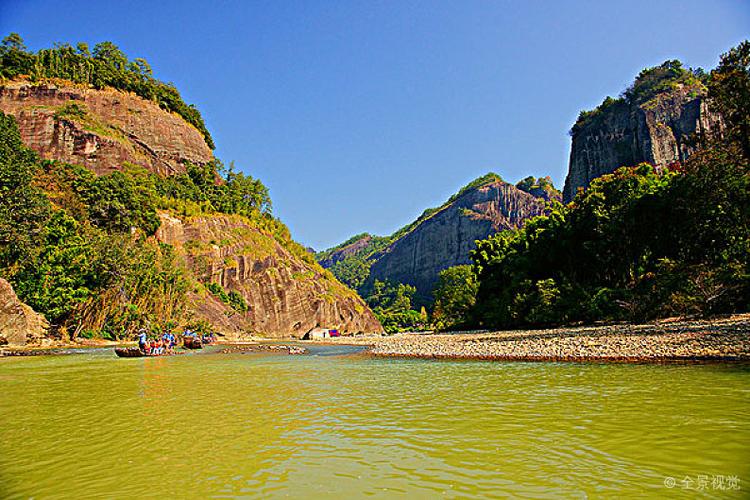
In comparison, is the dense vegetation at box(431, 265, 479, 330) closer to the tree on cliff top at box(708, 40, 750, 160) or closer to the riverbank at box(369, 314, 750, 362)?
the riverbank at box(369, 314, 750, 362)

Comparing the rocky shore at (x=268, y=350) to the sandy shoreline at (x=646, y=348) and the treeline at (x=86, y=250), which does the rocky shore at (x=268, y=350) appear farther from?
the treeline at (x=86, y=250)

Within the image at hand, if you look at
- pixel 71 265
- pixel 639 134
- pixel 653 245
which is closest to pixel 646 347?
pixel 653 245

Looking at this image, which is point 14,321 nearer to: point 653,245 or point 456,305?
point 653,245

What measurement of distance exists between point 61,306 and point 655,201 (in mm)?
47009

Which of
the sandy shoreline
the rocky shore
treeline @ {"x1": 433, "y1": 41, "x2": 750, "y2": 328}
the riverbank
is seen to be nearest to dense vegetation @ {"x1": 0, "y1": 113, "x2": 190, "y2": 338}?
the rocky shore

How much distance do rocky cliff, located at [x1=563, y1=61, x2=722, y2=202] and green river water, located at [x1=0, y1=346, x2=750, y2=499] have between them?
87365mm

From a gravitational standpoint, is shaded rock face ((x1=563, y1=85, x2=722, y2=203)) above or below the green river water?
above

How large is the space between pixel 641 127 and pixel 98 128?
10292cm

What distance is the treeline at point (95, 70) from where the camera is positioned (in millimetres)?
87500

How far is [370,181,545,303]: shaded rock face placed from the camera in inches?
7032

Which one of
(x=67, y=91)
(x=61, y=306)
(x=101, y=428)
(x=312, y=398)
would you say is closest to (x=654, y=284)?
(x=312, y=398)

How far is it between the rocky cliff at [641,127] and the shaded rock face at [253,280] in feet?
180

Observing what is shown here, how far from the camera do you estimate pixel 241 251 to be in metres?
81.3

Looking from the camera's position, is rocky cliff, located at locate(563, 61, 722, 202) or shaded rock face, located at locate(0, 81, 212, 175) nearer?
shaded rock face, located at locate(0, 81, 212, 175)
